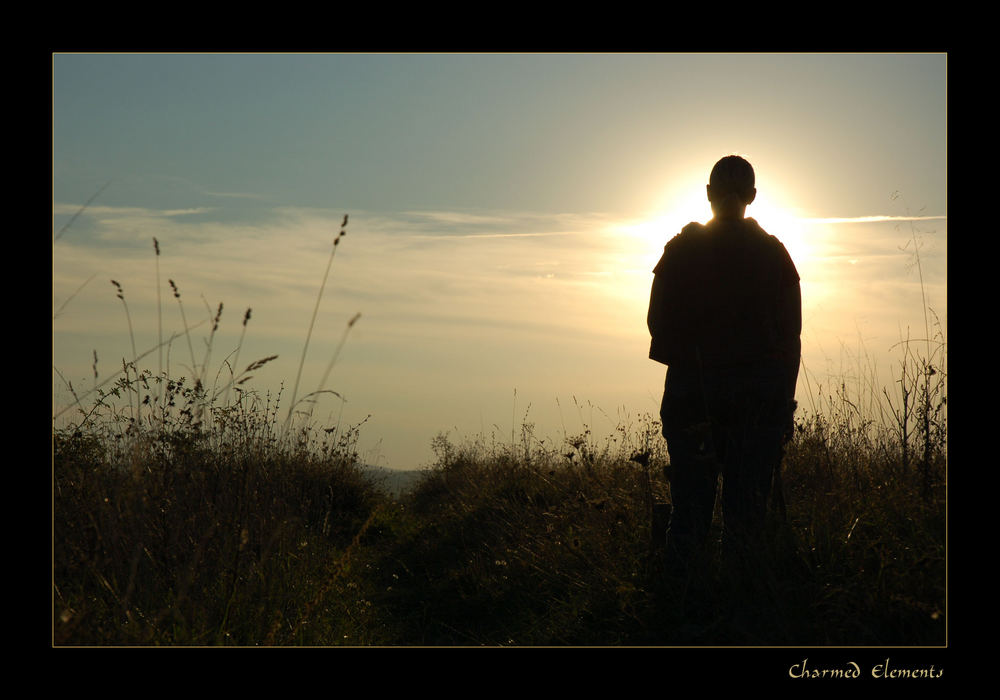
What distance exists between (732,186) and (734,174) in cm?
6

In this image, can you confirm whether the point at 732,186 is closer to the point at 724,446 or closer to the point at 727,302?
the point at 727,302

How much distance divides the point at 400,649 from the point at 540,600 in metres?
1.77

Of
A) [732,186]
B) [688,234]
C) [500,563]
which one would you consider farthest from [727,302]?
[500,563]

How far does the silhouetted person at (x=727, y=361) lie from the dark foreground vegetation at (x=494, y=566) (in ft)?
0.81

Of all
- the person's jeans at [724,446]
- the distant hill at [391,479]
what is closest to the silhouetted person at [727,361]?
the person's jeans at [724,446]

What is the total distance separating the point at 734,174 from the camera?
12.4 feet

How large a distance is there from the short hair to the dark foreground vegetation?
5.59 feet

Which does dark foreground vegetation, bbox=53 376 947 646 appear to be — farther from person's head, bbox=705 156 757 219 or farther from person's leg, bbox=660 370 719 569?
person's head, bbox=705 156 757 219

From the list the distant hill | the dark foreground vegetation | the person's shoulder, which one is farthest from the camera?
the distant hill

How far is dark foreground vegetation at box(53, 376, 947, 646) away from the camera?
10.4 feet

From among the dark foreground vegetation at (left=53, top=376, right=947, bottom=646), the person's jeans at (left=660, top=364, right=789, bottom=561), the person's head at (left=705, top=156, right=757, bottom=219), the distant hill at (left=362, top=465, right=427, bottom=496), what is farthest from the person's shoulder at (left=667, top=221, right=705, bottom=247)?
the distant hill at (left=362, top=465, right=427, bottom=496)
